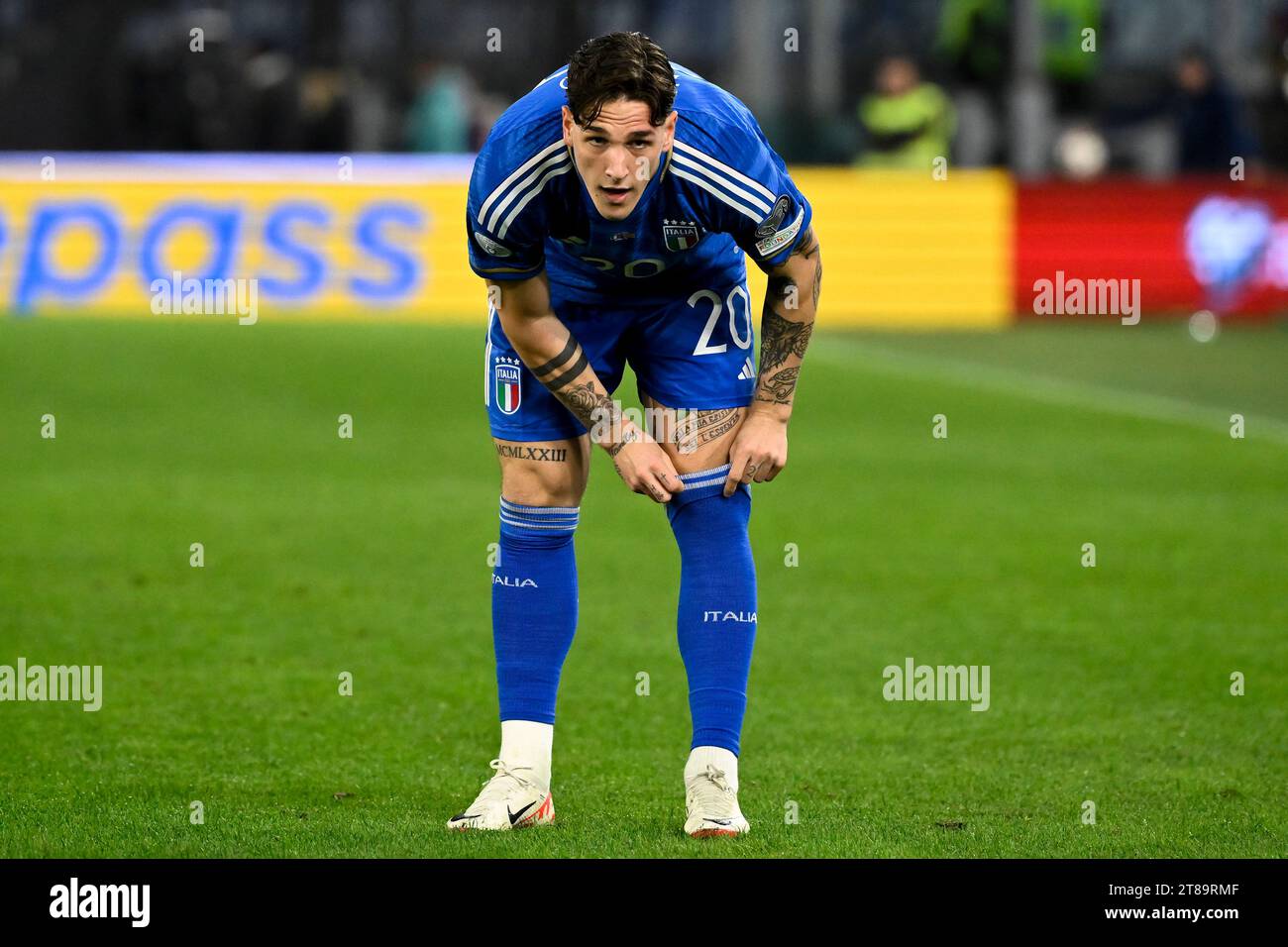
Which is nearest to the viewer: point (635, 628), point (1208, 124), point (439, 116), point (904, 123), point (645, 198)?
point (645, 198)

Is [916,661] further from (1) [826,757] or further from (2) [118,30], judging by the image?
(2) [118,30]

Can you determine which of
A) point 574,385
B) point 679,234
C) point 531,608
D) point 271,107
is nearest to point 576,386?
point 574,385

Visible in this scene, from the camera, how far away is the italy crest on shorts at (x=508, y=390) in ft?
17.2

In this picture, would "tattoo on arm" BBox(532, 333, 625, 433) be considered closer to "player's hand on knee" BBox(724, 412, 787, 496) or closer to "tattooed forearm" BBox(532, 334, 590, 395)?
"tattooed forearm" BBox(532, 334, 590, 395)

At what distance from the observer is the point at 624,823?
5195 mm

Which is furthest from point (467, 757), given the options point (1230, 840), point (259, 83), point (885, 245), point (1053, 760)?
point (259, 83)

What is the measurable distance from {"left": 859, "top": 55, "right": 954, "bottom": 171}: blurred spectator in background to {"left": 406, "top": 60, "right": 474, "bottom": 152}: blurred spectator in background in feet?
14.6

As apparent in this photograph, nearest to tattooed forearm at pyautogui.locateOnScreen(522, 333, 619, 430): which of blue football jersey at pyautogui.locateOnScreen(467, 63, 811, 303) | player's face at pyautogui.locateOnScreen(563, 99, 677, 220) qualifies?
blue football jersey at pyautogui.locateOnScreen(467, 63, 811, 303)

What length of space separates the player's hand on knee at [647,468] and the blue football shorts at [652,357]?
16 centimetres

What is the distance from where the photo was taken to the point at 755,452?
16.9ft

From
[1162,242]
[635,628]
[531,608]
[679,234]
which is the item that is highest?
[1162,242]

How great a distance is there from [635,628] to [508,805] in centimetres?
273

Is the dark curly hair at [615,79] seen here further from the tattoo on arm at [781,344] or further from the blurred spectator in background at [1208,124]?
the blurred spectator in background at [1208,124]

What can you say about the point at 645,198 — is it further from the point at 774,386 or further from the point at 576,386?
the point at 774,386
